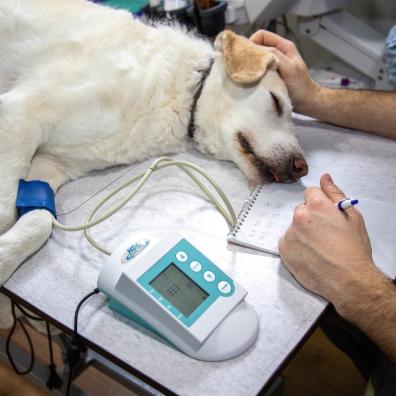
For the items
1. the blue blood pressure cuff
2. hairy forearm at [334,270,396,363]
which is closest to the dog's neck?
the blue blood pressure cuff

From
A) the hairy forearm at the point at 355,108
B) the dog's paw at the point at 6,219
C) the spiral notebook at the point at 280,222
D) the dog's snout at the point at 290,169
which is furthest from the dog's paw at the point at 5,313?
the hairy forearm at the point at 355,108

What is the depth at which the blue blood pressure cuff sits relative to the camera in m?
1.00

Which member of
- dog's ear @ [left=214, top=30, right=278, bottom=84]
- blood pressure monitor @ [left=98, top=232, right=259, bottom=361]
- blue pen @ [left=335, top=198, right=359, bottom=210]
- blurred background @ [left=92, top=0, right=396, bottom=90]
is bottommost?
blurred background @ [left=92, top=0, right=396, bottom=90]

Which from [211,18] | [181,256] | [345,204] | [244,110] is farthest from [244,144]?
[211,18]

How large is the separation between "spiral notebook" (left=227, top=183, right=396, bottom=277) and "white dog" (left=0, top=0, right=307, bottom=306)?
0.10m

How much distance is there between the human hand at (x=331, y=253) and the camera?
31.2 inches

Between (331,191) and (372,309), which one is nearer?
(372,309)

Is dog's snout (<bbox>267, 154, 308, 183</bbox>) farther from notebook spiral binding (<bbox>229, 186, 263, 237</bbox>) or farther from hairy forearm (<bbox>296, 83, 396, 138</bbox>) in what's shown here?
hairy forearm (<bbox>296, 83, 396, 138</bbox>)

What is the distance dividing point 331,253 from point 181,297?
28cm

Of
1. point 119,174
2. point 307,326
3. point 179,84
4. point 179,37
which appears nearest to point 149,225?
point 119,174

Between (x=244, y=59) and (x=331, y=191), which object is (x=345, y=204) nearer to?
(x=331, y=191)

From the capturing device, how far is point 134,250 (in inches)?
29.8

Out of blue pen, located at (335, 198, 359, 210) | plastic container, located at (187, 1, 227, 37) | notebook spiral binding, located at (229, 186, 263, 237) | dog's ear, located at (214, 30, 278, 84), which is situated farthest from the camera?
plastic container, located at (187, 1, 227, 37)

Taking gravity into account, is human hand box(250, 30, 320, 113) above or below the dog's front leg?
above
